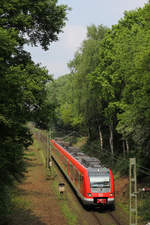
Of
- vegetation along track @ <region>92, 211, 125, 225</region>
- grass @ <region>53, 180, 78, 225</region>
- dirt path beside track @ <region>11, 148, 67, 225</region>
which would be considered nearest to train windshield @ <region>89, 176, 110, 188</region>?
vegetation along track @ <region>92, 211, 125, 225</region>

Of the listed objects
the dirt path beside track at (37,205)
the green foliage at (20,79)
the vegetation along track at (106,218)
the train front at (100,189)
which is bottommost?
the vegetation along track at (106,218)

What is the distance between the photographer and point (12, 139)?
1582 centimetres

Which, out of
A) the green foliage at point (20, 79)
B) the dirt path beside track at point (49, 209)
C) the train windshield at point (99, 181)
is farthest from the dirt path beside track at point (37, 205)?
the green foliage at point (20, 79)

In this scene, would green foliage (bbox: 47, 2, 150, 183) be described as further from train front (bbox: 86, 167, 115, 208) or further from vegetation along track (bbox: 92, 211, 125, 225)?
vegetation along track (bbox: 92, 211, 125, 225)

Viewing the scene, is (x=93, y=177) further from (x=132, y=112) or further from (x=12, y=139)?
(x=12, y=139)

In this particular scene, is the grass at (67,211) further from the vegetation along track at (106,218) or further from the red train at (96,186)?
the vegetation along track at (106,218)

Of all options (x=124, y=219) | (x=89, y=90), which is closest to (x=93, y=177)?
(x=124, y=219)

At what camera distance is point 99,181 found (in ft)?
71.8

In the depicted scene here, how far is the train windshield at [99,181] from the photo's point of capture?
21766 mm

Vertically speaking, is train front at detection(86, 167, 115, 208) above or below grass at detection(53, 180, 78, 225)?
above

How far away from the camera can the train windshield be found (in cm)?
2177

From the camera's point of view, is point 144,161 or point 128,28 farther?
point 128,28

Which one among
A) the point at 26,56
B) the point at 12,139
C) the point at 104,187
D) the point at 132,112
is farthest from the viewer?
the point at 132,112

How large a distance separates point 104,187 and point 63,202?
15.4ft
